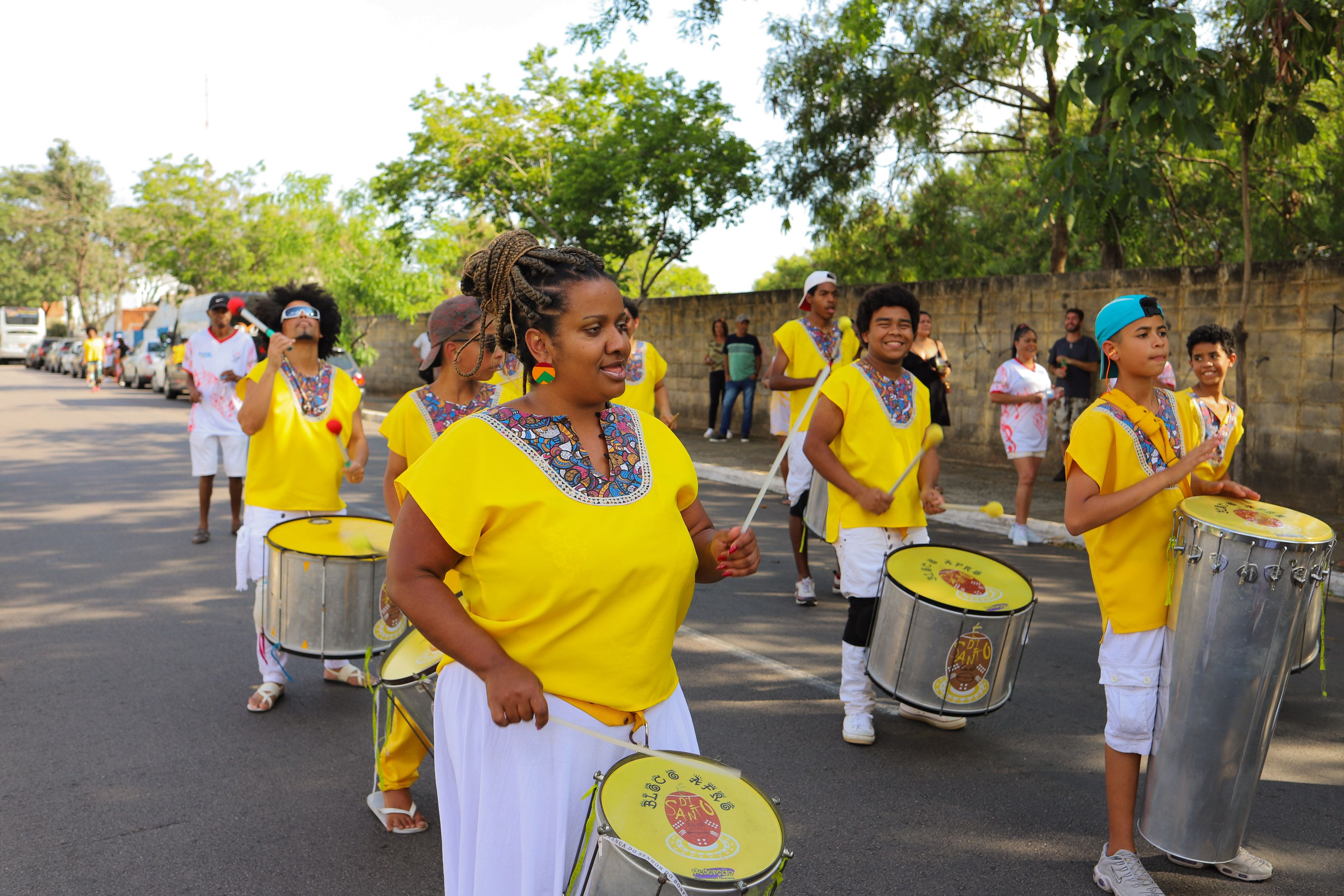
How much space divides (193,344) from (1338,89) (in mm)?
13127

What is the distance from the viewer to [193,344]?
368 inches

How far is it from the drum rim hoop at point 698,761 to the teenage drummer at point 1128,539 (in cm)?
159

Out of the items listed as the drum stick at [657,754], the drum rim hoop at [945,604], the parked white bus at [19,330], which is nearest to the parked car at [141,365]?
the drum rim hoop at [945,604]

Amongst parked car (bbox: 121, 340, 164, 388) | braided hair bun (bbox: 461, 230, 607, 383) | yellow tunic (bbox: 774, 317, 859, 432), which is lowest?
parked car (bbox: 121, 340, 164, 388)

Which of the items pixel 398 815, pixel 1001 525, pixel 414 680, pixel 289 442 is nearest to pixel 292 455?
pixel 289 442

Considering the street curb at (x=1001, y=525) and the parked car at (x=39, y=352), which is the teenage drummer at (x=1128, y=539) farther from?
the parked car at (x=39, y=352)

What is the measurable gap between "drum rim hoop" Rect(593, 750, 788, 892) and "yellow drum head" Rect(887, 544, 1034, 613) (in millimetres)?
2136

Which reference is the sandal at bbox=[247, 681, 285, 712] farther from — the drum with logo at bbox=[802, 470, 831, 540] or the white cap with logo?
the white cap with logo

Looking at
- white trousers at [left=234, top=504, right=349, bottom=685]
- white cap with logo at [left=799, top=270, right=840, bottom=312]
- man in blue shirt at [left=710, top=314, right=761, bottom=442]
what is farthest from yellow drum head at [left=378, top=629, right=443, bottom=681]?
man in blue shirt at [left=710, top=314, right=761, bottom=442]

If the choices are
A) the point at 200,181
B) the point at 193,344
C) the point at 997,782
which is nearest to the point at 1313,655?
the point at 997,782

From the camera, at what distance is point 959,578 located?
4.30 metres

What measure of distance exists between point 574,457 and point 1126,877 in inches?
90.7

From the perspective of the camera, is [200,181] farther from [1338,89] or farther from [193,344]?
[1338,89]

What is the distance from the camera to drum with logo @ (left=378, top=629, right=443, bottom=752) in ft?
10.8
